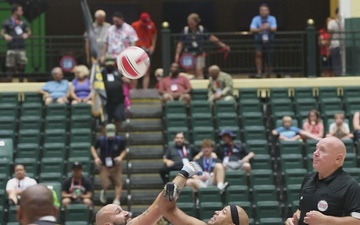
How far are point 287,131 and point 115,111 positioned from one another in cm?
326

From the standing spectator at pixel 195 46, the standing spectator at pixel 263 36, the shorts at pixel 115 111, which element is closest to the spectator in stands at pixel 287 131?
the shorts at pixel 115 111

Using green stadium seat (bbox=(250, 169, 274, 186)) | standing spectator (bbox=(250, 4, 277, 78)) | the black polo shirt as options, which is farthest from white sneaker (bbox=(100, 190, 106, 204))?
the black polo shirt

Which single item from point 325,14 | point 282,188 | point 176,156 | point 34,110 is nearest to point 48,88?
point 34,110

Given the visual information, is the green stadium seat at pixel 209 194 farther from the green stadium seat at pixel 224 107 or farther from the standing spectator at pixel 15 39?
the standing spectator at pixel 15 39

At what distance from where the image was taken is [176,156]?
19297 mm

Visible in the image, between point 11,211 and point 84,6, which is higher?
point 84,6

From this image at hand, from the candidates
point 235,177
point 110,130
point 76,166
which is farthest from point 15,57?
point 235,177

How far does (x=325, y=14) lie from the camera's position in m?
28.3

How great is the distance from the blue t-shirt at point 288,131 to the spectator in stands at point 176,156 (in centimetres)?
204

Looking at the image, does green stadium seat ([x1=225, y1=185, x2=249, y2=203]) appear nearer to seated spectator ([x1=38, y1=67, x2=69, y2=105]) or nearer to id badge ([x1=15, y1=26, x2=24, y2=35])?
seated spectator ([x1=38, y1=67, x2=69, y2=105])

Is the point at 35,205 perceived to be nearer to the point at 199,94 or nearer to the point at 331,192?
the point at 331,192

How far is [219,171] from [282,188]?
1449mm

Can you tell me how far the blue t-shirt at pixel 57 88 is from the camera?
21875 mm

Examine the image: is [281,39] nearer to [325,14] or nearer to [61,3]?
[325,14]
